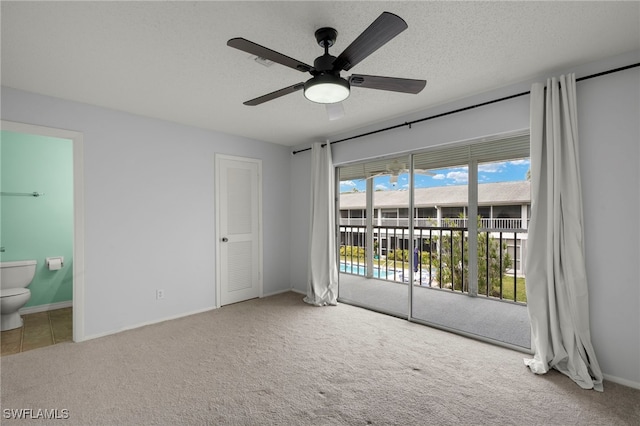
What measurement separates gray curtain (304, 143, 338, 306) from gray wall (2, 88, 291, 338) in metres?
1.22

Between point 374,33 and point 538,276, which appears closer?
point 374,33

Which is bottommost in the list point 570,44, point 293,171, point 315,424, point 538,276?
point 315,424

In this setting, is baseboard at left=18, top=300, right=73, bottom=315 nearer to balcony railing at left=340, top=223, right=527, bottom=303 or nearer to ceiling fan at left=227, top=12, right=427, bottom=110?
balcony railing at left=340, top=223, right=527, bottom=303

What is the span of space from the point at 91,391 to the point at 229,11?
2.79m

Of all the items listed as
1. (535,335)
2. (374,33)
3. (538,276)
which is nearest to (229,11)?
(374,33)

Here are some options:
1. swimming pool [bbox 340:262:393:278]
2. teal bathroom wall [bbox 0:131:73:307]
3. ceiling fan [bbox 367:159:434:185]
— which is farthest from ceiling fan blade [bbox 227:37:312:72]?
swimming pool [bbox 340:262:393:278]

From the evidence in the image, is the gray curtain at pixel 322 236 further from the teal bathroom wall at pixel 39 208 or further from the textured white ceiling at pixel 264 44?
the teal bathroom wall at pixel 39 208

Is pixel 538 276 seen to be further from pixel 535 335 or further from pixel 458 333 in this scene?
pixel 458 333

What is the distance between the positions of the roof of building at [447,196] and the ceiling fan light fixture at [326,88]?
221cm

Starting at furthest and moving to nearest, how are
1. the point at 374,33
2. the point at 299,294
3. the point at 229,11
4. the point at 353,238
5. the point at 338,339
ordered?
the point at 353,238, the point at 299,294, the point at 338,339, the point at 229,11, the point at 374,33

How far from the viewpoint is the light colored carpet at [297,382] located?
1946 mm

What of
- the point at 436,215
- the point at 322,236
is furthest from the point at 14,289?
the point at 436,215

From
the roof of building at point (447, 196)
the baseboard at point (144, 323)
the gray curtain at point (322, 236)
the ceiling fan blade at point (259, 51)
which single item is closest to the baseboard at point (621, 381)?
the roof of building at point (447, 196)

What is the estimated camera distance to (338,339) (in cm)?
311
